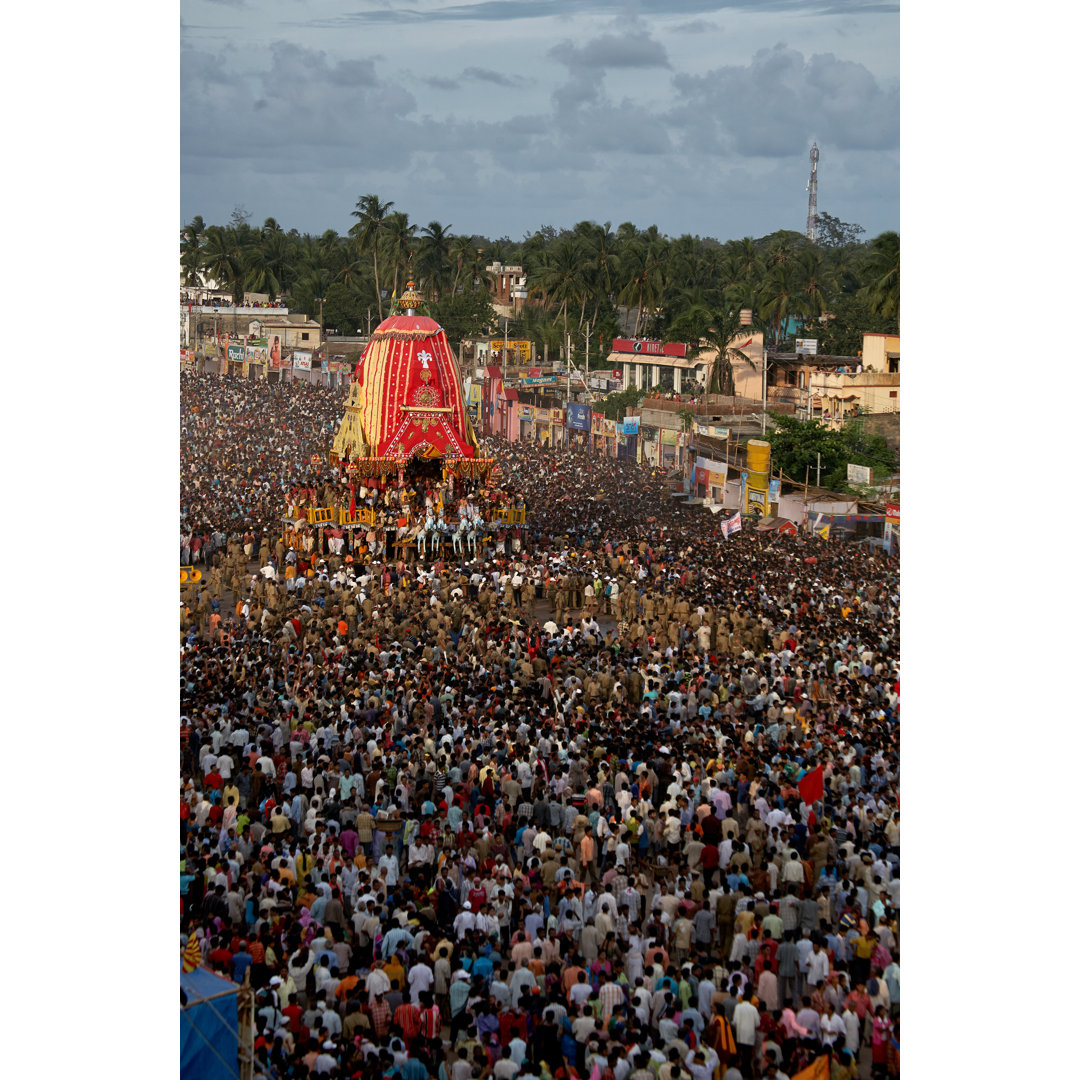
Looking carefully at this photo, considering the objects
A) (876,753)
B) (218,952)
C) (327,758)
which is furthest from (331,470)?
(218,952)

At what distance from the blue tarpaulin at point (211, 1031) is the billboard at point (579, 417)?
107 ft

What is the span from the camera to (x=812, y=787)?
43.8ft

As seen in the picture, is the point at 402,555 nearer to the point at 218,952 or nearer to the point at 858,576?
the point at 858,576

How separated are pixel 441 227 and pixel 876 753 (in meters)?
19.2

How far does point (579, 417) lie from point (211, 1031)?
109ft

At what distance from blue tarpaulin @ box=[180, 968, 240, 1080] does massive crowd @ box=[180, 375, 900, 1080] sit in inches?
9.2

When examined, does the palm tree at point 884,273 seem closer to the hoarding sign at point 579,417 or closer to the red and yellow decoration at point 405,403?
the hoarding sign at point 579,417

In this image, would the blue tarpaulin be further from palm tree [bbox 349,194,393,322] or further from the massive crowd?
palm tree [bbox 349,194,393,322]

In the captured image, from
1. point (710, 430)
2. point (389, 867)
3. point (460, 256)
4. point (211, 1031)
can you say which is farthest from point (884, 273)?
point (211, 1031)

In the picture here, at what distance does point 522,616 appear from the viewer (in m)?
23.2

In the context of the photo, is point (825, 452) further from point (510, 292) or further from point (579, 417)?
point (510, 292)

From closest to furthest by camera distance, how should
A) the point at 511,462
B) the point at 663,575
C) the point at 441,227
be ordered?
the point at 663,575 < the point at 441,227 < the point at 511,462

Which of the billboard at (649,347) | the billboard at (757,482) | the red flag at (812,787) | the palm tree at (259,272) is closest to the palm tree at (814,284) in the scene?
the billboard at (649,347)

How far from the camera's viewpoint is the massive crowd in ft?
32.0
